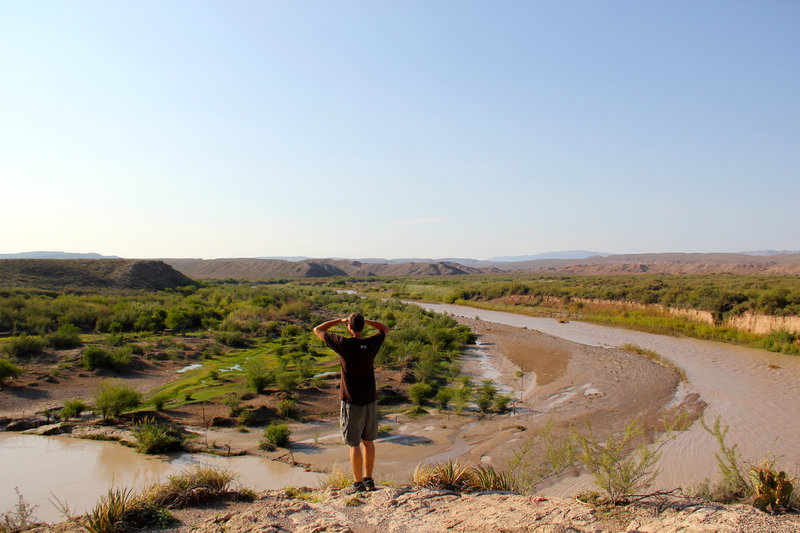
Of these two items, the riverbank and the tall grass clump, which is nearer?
the riverbank

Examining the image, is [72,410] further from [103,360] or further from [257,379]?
[103,360]

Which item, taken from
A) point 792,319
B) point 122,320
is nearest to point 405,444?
point 122,320

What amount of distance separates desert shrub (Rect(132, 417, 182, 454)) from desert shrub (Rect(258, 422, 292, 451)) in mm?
1558

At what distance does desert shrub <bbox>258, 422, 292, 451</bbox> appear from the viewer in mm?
9279

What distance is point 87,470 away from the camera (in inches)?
322

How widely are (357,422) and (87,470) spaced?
597 cm

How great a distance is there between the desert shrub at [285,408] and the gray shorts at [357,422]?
667 centimetres

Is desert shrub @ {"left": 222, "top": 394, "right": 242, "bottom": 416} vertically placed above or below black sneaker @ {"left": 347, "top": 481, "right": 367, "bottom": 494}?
below

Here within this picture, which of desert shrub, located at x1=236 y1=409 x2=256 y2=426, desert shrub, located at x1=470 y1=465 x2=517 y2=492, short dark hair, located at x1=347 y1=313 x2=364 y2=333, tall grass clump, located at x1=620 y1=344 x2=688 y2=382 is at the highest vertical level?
short dark hair, located at x1=347 y1=313 x2=364 y2=333

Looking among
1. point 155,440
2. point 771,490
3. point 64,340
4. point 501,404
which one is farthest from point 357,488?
point 64,340

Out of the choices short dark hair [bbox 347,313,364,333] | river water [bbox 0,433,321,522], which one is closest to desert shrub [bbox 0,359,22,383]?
river water [bbox 0,433,321,522]

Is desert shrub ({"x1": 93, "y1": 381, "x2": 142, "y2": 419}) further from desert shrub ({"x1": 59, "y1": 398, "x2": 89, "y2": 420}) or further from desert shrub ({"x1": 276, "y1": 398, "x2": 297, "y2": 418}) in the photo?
desert shrub ({"x1": 276, "y1": 398, "x2": 297, "y2": 418})

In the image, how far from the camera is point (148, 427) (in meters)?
9.27

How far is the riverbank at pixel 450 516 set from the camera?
13.4 ft
